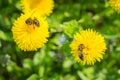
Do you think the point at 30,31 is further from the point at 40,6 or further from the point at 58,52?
the point at 58,52

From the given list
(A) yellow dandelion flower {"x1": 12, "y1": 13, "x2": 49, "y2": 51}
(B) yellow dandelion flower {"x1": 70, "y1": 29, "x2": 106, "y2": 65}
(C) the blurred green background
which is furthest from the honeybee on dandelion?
(C) the blurred green background

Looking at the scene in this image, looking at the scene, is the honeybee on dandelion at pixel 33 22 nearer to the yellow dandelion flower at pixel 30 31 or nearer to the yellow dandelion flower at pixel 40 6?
the yellow dandelion flower at pixel 30 31

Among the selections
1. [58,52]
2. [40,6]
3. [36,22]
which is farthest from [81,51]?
[58,52]

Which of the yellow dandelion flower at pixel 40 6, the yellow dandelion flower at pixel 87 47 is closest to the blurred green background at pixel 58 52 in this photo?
the yellow dandelion flower at pixel 40 6

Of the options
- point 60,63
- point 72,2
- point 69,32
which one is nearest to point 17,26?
point 69,32

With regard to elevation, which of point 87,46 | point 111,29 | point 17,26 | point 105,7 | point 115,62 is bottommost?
point 87,46

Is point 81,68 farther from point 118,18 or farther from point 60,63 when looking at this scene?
point 118,18
